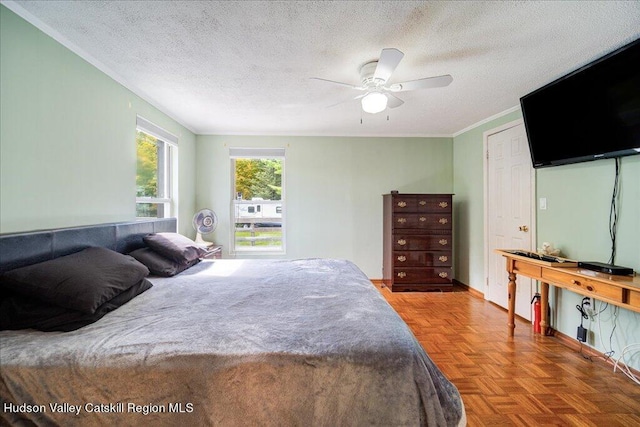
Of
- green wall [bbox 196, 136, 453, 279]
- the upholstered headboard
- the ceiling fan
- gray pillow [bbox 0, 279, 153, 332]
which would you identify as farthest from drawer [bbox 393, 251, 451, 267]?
gray pillow [bbox 0, 279, 153, 332]

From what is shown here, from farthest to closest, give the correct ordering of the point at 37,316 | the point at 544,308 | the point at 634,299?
the point at 544,308, the point at 634,299, the point at 37,316

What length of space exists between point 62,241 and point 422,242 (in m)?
3.85

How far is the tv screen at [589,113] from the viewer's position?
1.86m

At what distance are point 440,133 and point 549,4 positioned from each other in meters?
2.90

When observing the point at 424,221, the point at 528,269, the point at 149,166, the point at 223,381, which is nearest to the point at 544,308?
the point at 528,269

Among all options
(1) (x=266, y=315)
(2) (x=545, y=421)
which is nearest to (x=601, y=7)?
(2) (x=545, y=421)

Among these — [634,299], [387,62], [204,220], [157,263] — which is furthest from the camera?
[204,220]

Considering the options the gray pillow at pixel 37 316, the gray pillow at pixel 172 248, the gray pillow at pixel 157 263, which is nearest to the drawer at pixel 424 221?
the gray pillow at pixel 172 248

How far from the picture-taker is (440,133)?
436cm

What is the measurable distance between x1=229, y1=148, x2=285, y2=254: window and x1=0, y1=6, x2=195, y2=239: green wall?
184 cm

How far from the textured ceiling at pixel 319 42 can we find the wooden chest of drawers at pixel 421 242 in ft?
4.77

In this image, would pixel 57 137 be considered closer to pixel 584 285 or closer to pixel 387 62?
pixel 387 62

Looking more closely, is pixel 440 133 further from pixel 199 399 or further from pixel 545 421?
pixel 199 399

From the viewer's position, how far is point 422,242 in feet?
12.9
